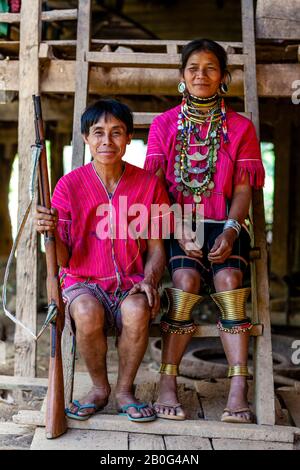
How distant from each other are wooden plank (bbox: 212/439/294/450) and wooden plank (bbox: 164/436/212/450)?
→ 1.7 inches

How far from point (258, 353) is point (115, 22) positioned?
5.73m

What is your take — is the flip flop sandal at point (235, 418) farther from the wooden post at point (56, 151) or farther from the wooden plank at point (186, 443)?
the wooden post at point (56, 151)

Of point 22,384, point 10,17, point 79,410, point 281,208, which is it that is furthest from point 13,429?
point 281,208

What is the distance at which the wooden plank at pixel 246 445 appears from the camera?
2.92m

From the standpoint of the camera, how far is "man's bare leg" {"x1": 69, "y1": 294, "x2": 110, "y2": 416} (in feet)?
9.84

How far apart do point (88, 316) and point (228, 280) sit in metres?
0.70

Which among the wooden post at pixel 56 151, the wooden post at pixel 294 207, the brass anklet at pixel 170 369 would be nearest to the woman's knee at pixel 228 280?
the brass anklet at pixel 170 369

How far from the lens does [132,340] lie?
A: 3.05m

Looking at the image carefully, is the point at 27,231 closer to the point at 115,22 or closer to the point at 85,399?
the point at 85,399

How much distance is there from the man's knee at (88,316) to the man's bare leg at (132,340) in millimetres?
119

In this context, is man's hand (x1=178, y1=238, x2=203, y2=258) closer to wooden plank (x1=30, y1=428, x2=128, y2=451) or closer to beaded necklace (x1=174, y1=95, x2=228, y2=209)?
beaded necklace (x1=174, y1=95, x2=228, y2=209)

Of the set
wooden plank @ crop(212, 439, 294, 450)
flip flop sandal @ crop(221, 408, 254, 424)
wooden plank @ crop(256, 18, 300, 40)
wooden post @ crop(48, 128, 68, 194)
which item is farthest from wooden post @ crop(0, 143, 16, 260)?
wooden plank @ crop(212, 439, 294, 450)

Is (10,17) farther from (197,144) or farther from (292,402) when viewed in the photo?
(292,402)
